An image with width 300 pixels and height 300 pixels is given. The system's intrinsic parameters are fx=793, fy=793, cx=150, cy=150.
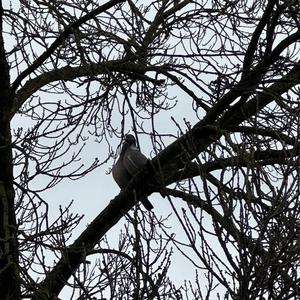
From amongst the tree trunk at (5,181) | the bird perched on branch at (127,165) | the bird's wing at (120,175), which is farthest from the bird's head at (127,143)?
the tree trunk at (5,181)

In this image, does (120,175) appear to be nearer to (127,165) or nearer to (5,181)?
(127,165)

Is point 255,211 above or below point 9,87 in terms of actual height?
below

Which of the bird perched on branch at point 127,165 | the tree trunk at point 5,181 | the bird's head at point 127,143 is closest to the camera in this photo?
the tree trunk at point 5,181

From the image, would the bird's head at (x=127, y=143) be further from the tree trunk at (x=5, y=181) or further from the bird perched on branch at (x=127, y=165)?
the tree trunk at (x=5, y=181)

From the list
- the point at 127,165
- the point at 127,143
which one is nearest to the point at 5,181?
the point at 127,165

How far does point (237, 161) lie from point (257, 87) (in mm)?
1945

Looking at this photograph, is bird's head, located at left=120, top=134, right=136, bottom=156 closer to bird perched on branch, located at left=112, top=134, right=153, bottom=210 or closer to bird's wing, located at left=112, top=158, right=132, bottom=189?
bird perched on branch, located at left=112, top=134, right=153, bottom=210

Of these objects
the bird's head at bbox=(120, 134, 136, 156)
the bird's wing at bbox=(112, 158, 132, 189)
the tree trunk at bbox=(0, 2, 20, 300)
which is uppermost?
the bird's head at bbox=(120, 134, 136, 156)

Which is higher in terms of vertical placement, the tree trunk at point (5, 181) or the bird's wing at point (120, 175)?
the bird's wing at point (120, 175)

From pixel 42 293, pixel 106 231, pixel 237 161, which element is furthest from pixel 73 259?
pixel 237 161

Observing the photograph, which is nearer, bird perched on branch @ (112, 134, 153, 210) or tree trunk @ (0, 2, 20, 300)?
tree trunk @ (0, 2, 20, 300)

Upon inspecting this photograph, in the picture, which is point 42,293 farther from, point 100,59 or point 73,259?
point 100,59

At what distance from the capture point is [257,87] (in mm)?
6281

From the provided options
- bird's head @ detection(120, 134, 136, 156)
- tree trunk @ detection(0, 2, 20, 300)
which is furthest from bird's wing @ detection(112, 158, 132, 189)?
tree trunk @ detection(0, 2, 20, 300)
